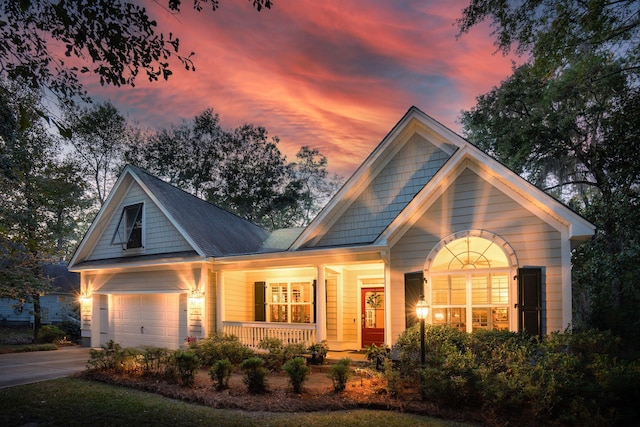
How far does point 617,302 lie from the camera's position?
15.9 metres

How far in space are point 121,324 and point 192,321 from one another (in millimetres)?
4048

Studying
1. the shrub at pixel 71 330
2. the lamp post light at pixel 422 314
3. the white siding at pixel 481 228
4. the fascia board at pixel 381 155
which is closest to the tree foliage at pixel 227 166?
the shrub at pixel 71 330

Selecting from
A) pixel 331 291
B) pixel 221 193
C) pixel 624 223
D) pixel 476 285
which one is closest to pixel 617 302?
pixel 624 223

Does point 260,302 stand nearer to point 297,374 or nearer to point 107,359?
point 107,359

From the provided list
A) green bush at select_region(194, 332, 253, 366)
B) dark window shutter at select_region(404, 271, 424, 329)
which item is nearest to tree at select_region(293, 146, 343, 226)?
green bush at select_region(194, 332, 253, 366)

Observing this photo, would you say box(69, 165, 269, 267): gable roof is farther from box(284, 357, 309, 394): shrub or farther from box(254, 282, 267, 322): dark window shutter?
box(284, 357, 309, 394): shrub

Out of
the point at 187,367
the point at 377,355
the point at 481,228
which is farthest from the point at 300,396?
the point at 481,228

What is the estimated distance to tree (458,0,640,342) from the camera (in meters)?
9.49

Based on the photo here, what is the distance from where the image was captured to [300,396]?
25.6ft

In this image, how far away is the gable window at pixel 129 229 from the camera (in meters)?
15.2

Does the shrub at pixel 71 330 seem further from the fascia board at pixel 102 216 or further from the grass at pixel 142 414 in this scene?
the grass at pixel 142 414

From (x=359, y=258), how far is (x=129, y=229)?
9.43 m

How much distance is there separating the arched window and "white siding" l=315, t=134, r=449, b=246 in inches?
99.6

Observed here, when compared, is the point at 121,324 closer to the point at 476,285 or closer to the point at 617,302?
the point at 476,285
